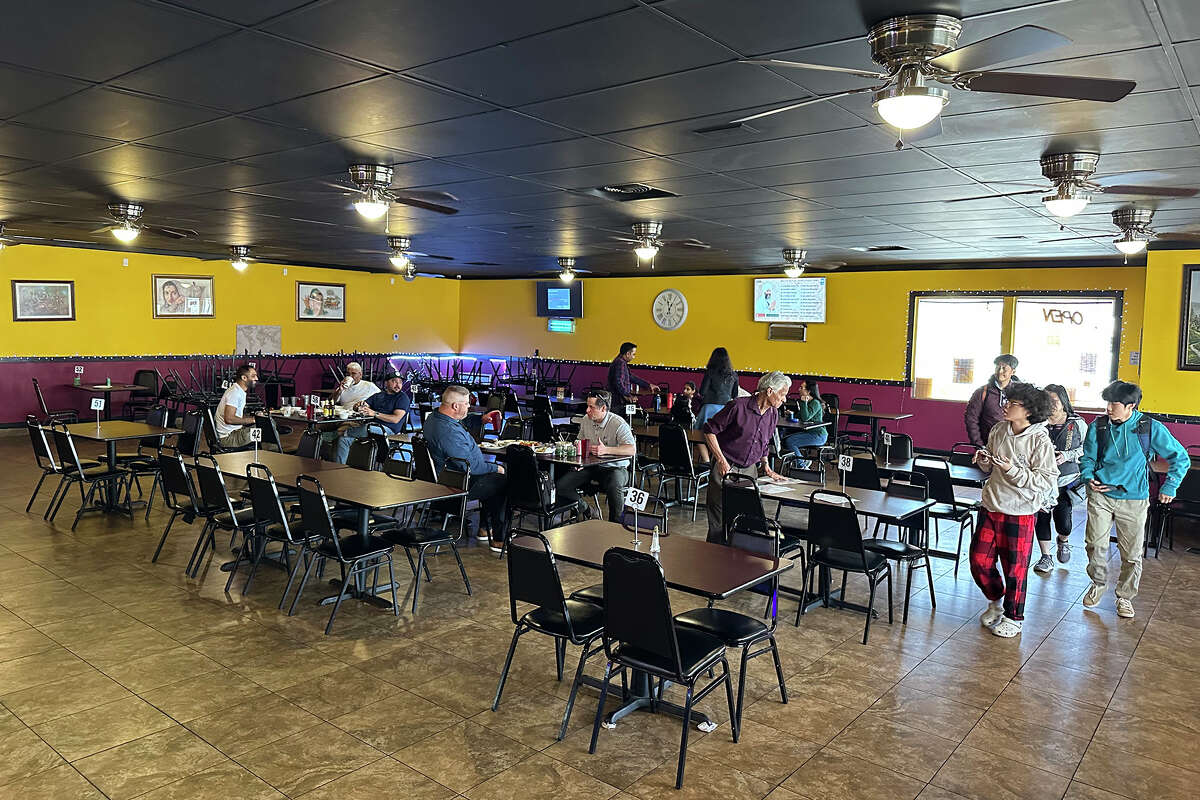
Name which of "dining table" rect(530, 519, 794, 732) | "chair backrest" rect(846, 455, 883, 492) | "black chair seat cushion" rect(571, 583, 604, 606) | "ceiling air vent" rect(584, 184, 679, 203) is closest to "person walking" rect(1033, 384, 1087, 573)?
"chair backrest" rect(846, 455, 883, 492)

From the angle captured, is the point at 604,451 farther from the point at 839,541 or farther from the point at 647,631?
the point at 647,631

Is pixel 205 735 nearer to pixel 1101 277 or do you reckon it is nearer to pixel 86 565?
pixel 86 565

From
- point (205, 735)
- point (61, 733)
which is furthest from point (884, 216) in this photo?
point (61, 733)

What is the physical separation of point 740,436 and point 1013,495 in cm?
179

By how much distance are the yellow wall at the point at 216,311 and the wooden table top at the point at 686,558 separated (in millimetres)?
11864

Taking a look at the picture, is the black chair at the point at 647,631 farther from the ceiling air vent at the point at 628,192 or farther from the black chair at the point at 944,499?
the ceiling air vent at the point at 628,192

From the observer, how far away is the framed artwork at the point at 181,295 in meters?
13.7

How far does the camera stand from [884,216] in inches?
287

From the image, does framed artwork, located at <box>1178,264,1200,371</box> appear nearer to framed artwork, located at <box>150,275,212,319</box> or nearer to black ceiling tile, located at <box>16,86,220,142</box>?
black ceiling tile, located at <box>16,86,220,142</box>

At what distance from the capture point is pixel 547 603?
11.8 ft

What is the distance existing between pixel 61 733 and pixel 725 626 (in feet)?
9.87

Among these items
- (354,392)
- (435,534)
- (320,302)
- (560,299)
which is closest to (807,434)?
(354,392)

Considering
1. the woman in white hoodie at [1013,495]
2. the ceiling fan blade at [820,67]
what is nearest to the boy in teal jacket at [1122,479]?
the woman in white hoodie at [1013,495]

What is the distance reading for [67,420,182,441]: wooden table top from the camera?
23.5 feet
